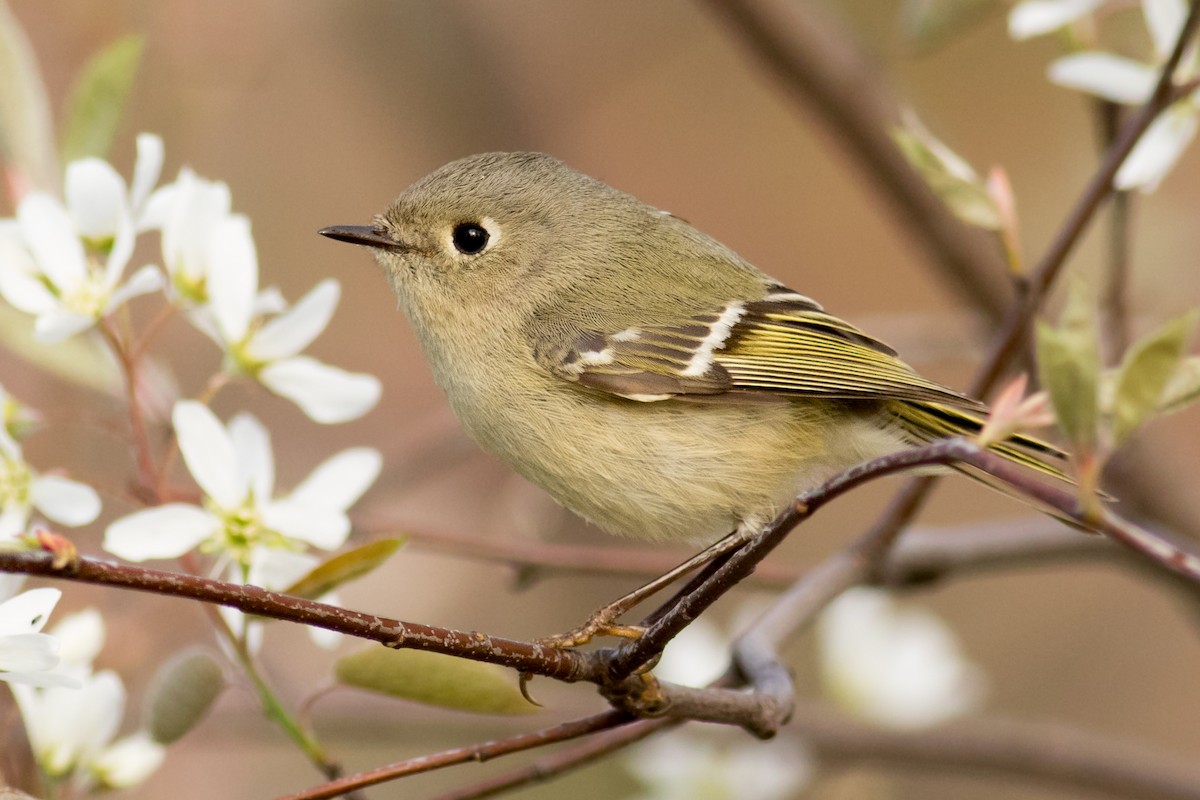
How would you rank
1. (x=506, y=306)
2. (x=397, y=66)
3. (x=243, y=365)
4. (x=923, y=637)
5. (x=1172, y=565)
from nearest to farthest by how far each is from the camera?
(x=1172, y=565) → (x=243, y=365) → (x=506, y=306) → (x=923, y=637) → (x=397, y=66)

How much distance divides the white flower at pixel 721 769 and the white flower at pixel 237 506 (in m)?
0.96

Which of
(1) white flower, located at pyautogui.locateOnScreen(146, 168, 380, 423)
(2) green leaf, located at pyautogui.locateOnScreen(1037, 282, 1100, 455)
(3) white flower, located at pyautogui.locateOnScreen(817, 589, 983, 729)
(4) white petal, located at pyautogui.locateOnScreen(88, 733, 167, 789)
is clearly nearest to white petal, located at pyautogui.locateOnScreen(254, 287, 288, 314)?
(1) white flower, located at pyautogui.locateOnScreen(146, 168, 380, 423)

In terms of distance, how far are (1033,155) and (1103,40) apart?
231 centimetres

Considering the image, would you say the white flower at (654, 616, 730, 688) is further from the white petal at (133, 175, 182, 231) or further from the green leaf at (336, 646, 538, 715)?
the white petal at (133, 175, 182, 231)

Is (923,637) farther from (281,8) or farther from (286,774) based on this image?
(281,8)

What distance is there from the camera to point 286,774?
9.53 ft

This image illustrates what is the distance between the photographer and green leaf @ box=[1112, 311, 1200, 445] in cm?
84

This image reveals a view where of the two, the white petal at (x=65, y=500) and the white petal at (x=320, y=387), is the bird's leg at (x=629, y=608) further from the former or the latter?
the white petal at (x=65, y=500)

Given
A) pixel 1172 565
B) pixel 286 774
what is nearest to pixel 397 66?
pixel 286 774

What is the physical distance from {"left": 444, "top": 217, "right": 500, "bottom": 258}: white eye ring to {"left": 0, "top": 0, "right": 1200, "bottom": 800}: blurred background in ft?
1.48

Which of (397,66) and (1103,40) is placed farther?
(397,66)

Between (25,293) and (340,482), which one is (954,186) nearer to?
(340,482)

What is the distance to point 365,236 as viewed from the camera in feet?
5.41

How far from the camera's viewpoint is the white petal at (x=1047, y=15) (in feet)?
4.88
